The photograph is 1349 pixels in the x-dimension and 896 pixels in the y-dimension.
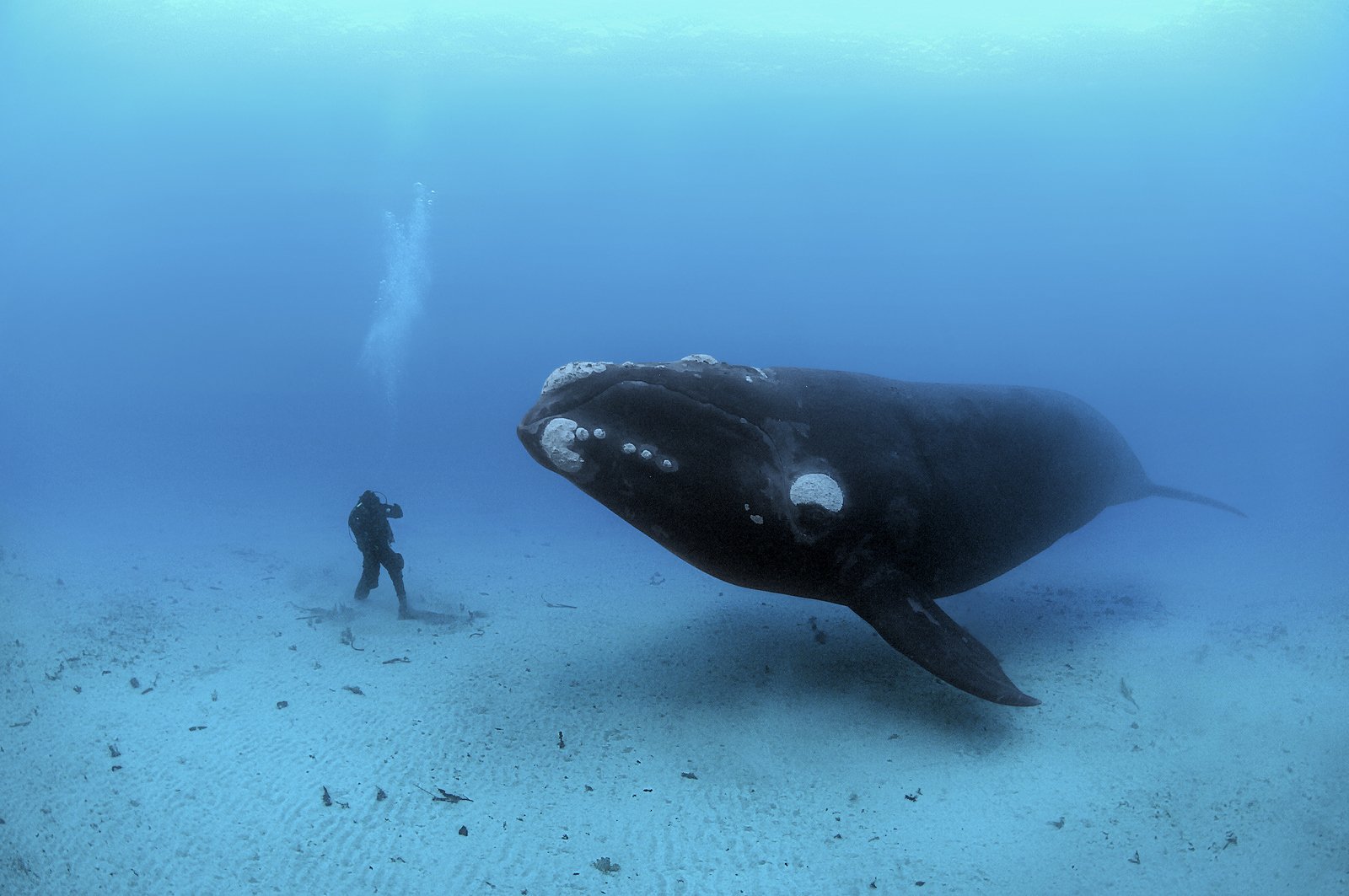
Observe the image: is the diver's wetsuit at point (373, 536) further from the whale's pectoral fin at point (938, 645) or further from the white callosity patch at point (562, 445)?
the whale's pectoral fin at point (938, 645)

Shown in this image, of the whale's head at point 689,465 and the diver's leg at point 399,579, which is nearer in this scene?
the whale's head at point 689,465

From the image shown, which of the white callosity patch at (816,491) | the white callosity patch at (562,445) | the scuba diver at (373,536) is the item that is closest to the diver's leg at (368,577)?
the scuba diver at (373,536)

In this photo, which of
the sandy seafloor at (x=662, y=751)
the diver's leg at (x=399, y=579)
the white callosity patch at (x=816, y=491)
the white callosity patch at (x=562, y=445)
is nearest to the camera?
the sandy seafloor at (x=662, y=751)

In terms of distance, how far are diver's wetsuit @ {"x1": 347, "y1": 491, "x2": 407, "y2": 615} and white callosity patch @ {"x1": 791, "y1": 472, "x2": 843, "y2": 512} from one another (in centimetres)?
716

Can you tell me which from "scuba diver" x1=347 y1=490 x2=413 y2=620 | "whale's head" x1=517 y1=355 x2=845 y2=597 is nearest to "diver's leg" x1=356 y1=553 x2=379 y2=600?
"scuba diver" x1=347 y1=490 x2=413 y2=620

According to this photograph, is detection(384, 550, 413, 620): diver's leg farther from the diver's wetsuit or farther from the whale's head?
the whale's head

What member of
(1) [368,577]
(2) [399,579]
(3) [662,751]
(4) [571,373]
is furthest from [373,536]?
(3) [662,751]

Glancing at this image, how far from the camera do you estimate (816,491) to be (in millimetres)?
5980

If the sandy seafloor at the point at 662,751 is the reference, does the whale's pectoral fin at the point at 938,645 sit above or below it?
above

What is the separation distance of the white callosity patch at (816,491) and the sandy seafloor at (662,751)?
6.87 ft

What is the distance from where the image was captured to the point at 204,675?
7438mm

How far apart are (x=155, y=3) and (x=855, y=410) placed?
65.0m

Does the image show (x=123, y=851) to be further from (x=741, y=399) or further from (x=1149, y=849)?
(x=1149, y=849)

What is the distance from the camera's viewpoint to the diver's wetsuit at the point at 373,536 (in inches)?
425
